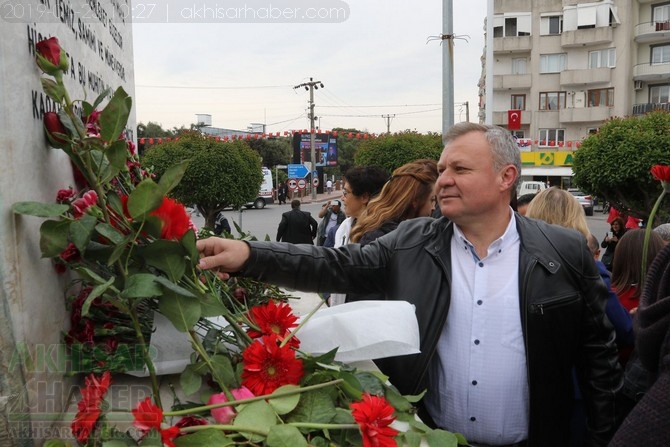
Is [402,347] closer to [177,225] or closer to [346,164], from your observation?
[177,225]

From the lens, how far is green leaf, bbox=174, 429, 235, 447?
1.06 meters

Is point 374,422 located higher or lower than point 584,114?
lower

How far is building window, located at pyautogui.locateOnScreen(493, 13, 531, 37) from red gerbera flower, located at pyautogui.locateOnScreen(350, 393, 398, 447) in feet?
140

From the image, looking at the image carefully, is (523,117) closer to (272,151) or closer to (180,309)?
(272,151)

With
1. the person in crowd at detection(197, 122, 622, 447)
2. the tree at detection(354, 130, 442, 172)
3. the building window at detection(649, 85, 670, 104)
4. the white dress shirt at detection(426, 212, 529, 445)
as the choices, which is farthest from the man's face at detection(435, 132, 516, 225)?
the building window at detection(649, 85, 670, 104)

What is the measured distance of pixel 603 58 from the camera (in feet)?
129

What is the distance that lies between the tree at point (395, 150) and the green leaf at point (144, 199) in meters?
20.0

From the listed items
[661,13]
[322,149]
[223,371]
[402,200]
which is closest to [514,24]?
[661,13]

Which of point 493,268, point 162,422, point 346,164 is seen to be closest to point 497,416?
point 493,268

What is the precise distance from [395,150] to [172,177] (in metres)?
20.7

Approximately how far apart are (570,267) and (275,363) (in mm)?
1239

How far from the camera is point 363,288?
2.13 m

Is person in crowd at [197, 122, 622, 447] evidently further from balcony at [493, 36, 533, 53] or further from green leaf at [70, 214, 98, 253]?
balcony at [493, 36, 533, 53]

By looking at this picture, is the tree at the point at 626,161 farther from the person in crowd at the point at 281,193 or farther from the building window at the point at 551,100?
the person in crowd at the point at 281,193
